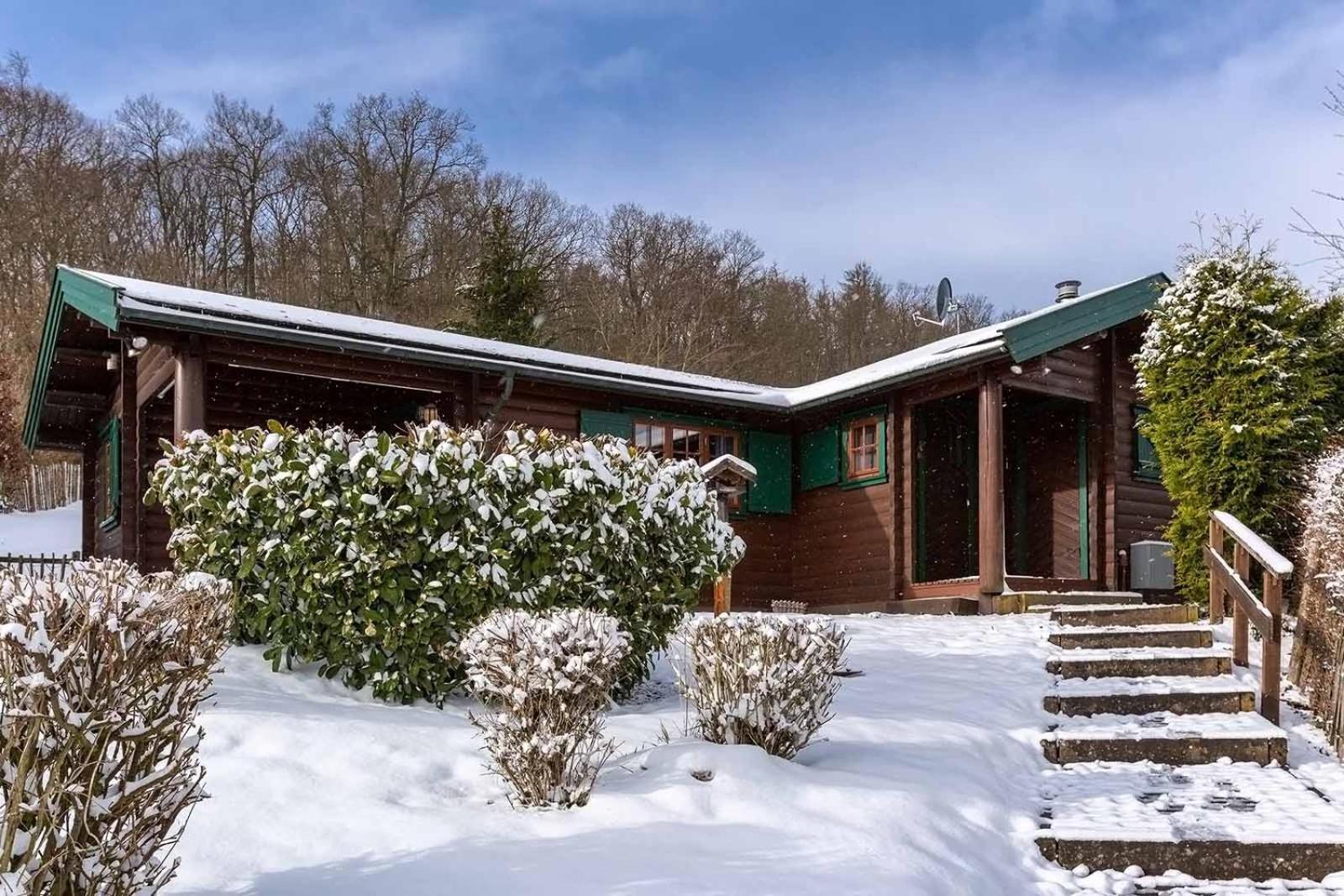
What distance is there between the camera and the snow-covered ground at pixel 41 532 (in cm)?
2309

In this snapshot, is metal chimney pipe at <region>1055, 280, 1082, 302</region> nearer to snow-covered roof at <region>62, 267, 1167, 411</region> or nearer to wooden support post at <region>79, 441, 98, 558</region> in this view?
snow-covered roof at <region>62, 267, 1167, 411</region>

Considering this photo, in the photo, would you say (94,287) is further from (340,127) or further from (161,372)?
(340,127)

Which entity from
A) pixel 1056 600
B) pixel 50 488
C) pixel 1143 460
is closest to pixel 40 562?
pixel 1056 600

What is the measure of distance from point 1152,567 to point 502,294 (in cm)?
1636

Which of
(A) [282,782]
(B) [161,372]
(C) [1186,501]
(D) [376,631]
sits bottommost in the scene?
(A) [282,782]

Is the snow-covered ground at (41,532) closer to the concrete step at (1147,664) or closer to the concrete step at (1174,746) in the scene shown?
the concrete step at (1147,664)

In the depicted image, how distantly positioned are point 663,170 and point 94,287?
650 centimetres

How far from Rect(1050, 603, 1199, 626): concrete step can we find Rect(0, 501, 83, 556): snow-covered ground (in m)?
19.5

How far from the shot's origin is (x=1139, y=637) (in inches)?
331

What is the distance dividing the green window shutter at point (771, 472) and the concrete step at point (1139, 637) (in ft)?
20.4

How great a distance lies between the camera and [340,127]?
33156mm

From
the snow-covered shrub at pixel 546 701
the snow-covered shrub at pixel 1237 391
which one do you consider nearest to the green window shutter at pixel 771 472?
the snow-covered shrub at pixel 1237 391

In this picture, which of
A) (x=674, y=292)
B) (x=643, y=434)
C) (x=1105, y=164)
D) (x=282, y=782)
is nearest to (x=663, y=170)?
(x=643, y=434)

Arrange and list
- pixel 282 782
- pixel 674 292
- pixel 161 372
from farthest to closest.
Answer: pixel 674 292 → pixel 161 372 → pixel 282 782
